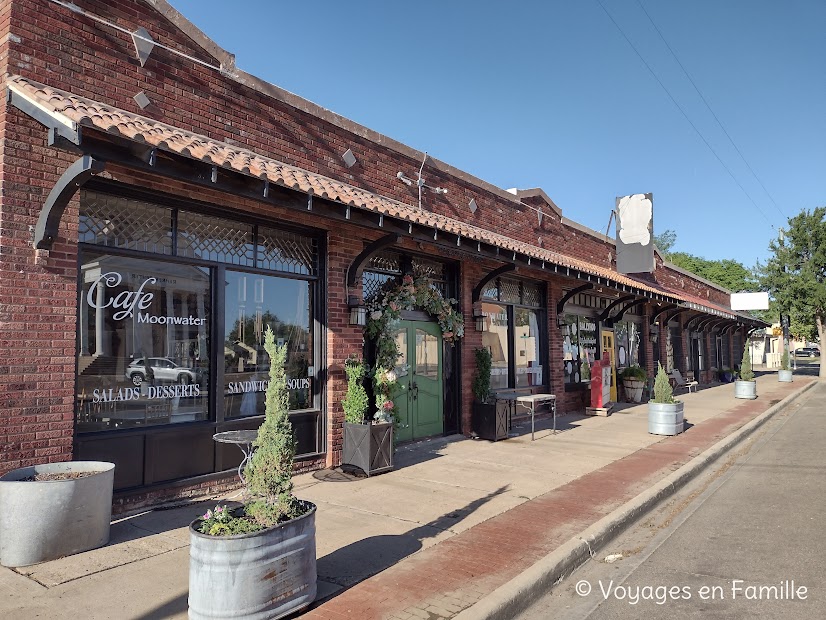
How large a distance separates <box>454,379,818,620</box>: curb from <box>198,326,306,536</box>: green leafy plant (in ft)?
4.29

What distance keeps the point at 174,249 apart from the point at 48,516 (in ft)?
10.1

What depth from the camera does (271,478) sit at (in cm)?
383

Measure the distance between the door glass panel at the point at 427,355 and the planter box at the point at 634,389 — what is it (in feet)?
30.7

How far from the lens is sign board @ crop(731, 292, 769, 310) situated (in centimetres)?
3309

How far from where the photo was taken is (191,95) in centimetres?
709

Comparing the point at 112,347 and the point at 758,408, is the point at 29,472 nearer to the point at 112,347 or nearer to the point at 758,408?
the point at 112,347

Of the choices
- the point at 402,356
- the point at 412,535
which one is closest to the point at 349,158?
the point at 402,356

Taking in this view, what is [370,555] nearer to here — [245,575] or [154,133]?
[245,575]

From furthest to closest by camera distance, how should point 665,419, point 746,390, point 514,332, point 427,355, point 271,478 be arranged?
1. point 746,390
2. point 514,332
3. point 665,419
4. point 427,355
5. point 271,478

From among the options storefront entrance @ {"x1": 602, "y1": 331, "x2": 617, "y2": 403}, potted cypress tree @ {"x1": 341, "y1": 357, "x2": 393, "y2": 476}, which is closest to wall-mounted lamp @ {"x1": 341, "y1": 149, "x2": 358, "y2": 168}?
potted cypress tree @ {"x1": 341, "y1": 357, "x2": 393, "y2": 476}

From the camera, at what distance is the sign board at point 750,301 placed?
33.1 m

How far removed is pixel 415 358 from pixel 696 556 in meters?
5.51

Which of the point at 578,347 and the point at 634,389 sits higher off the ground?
the point at 578,347

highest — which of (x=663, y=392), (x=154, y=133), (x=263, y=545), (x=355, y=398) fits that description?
(x=154, y=133)
